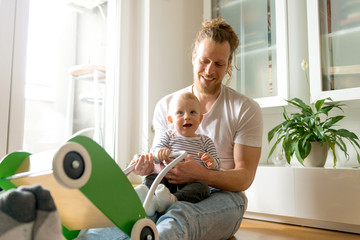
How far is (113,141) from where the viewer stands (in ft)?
8.07

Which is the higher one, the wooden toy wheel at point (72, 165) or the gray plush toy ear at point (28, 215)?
the wooden toy wheel at point (72, 165)

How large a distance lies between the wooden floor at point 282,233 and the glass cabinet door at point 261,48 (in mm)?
775

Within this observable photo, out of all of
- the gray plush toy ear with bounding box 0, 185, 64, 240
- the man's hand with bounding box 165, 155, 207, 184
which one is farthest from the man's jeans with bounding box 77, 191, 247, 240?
the gray plush toy ear with bounding box 0, 185, 64, 240

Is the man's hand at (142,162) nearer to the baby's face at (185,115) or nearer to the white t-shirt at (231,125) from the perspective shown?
the baby's face at (185,115)

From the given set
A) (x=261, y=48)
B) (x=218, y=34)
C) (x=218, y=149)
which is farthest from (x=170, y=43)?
(x=218, y=149)

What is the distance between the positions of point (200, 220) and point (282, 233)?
72 cm

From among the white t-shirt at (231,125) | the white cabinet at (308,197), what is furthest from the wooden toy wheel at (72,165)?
the white cabinet at (308,197)

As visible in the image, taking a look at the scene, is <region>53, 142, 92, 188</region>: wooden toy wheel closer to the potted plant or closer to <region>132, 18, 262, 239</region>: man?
<region>132, 18, 262, 239</region>: man

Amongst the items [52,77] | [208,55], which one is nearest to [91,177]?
[208,55]

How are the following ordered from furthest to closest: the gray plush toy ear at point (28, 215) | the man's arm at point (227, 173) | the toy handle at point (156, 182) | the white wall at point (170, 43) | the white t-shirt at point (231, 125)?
the white wall at point (170, 43) → the white t-shirt at point (231, 125) → the man's arm at point (227, 173) → the toy handle at point (156, 182) → the gray plush toy ear at point (28, 215)

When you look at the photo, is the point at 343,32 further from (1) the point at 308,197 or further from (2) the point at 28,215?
(2) the point at 28,215

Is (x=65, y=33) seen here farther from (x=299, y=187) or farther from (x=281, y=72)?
(x=299, y=187)

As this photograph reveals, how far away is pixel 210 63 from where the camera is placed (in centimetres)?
153

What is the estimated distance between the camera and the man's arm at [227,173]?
122 cm
